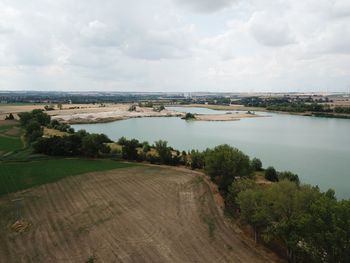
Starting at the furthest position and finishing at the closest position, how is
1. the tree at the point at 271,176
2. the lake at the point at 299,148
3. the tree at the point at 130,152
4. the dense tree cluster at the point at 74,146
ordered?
the dense tree cluster at the point at 74,146
the tree at the point at 130,152
the lake at the point at 299,148
the tree at the point at 271,176

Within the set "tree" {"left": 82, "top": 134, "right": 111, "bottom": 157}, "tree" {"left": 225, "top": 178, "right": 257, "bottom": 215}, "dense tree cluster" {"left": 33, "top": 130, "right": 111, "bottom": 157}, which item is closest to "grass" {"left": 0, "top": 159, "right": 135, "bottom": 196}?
"tree" {"left": 82, "top": 134, "right": 111, "bottom": 157}

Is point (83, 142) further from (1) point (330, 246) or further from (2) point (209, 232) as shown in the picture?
(1) point (330, 246)

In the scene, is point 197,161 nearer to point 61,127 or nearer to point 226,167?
point 226,167

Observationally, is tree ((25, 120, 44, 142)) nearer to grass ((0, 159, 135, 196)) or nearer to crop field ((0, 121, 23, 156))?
crop field ((0, 121, 23, 156))

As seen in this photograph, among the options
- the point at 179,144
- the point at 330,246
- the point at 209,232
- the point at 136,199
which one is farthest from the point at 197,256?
the point at 179,144

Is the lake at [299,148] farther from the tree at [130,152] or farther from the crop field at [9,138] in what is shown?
the crop field at [9,138]

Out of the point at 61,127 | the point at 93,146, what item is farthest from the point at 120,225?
the point at 61,127

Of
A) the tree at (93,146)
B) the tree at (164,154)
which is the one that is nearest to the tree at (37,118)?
the tree at (93,146)
